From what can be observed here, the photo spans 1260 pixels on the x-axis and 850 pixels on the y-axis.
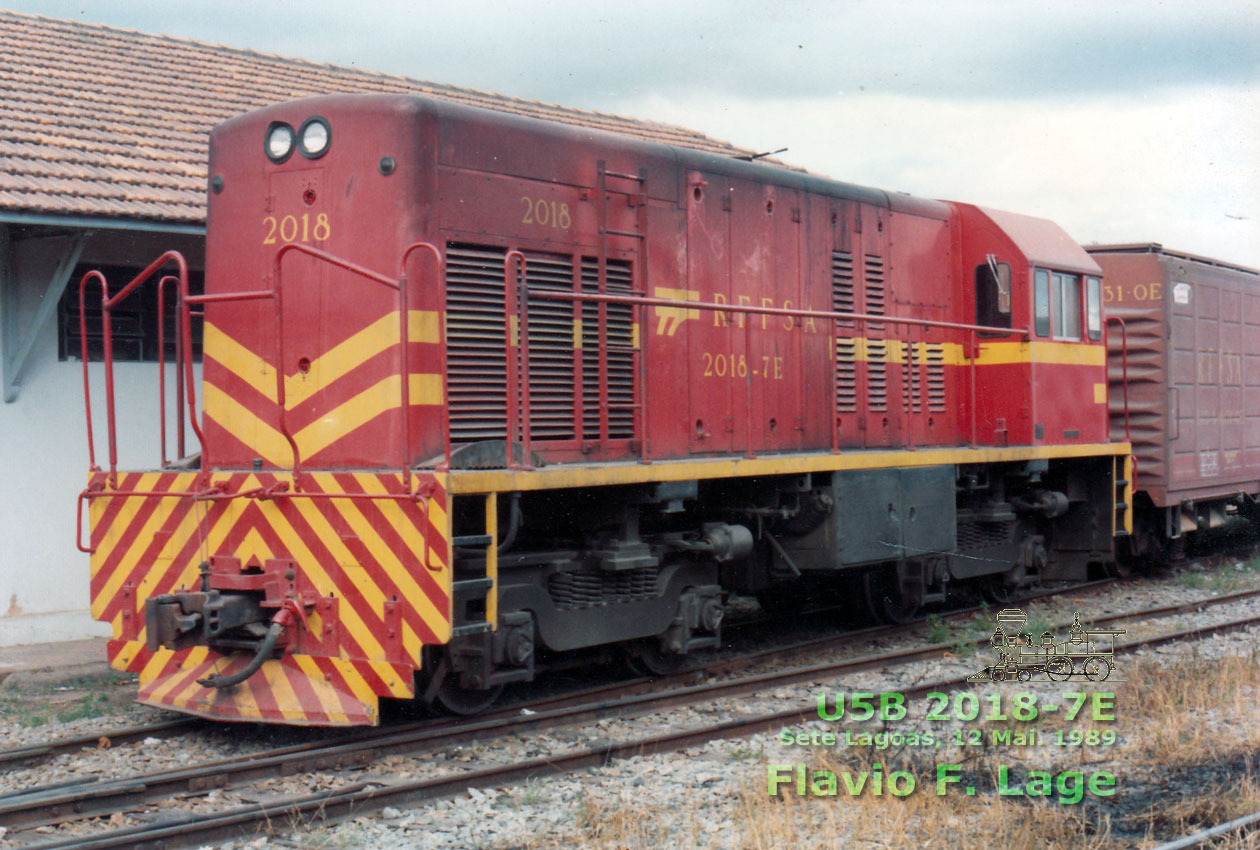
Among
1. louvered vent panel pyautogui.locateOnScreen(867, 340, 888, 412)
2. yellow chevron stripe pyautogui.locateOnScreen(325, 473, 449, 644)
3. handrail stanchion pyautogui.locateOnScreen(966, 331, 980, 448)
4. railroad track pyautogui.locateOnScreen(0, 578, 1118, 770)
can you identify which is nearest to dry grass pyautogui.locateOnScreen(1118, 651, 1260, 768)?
railroad track pyautogui.locateOnScreen(0, 578, 1118, 770)

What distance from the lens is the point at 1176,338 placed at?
12875 mm

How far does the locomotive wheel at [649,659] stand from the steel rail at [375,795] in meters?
0.91

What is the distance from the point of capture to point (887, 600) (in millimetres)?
10125

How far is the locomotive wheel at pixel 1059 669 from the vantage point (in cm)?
796

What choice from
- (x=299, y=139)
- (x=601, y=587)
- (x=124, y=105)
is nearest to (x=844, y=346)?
(x=601, y=587)

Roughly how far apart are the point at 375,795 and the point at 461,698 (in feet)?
5.07

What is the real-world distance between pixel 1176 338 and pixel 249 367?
9.86 metres

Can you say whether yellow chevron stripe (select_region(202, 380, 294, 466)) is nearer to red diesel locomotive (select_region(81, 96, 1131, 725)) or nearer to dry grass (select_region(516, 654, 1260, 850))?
red diesel locomotive (select_region(81, 96, 1131, 725))

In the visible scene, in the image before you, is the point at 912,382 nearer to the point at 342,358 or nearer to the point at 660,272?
the point at 660,272

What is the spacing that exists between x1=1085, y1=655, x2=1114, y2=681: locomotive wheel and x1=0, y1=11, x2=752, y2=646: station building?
7.13 m

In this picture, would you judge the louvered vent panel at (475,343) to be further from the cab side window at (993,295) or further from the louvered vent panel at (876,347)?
the cab side window at (993,295)

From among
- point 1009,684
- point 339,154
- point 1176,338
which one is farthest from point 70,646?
point 1176,338

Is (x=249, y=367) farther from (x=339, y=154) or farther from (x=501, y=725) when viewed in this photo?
(x=501, y=725)

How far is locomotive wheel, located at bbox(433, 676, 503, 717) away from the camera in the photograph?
6.77m
